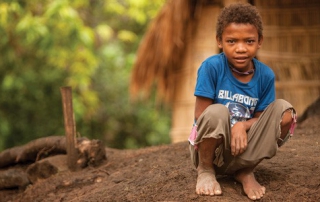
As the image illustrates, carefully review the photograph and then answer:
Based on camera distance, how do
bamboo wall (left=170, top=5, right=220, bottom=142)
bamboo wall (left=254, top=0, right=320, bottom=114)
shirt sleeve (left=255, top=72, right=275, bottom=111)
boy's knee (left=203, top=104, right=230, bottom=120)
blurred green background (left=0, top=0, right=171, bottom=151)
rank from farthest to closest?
blurred green background (left=0, top=0, right=171, bottom=151), bamboo wall (left=170, top=5, right=220, bottom=142), bamboo wall (left=254, top=0, right=320, bottom=114), shirt sleeve (left=255, top=72, right=275, bottom=111), boy's knee (left=203, top=104, right=230, bottom=120)

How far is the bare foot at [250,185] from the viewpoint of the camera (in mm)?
3174

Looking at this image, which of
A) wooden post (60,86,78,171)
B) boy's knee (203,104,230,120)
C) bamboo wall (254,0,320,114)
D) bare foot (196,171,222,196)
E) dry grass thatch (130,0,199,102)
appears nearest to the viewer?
boy's knee (203,104,230,120)

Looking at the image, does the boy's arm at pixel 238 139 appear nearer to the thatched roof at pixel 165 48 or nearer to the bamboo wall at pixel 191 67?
the thatched roof at pixel 165 48

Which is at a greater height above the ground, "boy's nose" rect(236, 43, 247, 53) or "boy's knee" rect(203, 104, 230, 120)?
"boy's nose" rect(236, 43, 247, 53)

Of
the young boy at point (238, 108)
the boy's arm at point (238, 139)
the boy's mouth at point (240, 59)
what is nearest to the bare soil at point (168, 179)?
the young boy at point (238, 108)

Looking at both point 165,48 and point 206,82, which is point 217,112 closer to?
point 206,82

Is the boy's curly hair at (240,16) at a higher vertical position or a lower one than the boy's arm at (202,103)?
higher

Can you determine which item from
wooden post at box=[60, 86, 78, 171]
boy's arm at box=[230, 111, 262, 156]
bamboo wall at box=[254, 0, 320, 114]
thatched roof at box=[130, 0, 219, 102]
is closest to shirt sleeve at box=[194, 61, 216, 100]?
boy's arm at box=[230, 111, 262, 156]

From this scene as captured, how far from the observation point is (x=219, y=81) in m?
3.20

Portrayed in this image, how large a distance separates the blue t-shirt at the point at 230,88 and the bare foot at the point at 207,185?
0.37 metres

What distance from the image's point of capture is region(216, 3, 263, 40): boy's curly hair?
10.5 feet

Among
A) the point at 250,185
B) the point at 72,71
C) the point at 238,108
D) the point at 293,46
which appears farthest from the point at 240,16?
the point at 72,71

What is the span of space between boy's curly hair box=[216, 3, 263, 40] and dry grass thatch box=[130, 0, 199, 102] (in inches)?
177

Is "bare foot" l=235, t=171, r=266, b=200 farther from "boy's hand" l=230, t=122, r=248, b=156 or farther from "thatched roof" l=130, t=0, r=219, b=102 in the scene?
"thatched roof" l=130, t=0, r=219, b=102
